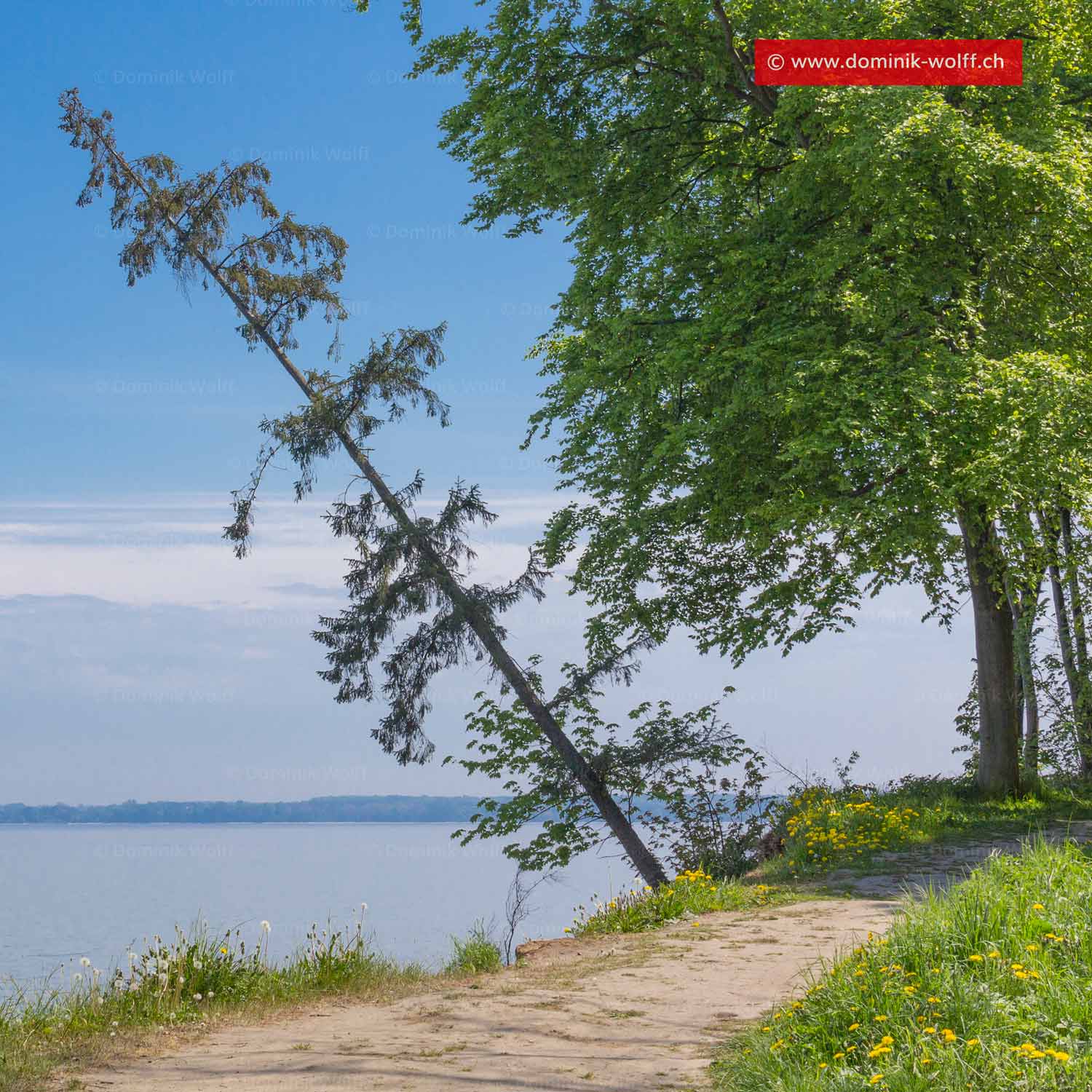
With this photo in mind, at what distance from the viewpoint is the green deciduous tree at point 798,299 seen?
13.0m

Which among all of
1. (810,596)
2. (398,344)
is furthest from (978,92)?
(398,344)

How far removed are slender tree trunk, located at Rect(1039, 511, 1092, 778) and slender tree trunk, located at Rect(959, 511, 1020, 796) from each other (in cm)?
317

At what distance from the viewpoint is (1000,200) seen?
14.1 meters

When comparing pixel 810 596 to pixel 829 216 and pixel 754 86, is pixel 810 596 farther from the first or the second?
pixel 754 86

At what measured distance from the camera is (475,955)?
885cm

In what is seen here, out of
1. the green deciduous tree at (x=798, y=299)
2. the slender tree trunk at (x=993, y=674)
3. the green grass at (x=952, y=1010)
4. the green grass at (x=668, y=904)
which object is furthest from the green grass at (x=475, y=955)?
the slender tree trunk at (x=993, y=674)

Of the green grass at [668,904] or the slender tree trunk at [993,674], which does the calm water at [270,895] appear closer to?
the green grass at [668,904]

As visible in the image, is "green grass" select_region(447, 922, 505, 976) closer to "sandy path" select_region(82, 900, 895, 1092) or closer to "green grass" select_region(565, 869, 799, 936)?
"sandy path" select_region(82, 900, 895, 1092)

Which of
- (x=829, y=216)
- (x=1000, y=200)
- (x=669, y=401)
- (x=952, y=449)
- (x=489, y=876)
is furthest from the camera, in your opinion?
(x=489, y=876)

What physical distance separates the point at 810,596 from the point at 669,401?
4194mm

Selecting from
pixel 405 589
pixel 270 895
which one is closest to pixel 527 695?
pixel 405 589

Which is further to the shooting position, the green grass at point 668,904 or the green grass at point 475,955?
the green grass at point 668,904

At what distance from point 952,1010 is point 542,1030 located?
2.65 metres

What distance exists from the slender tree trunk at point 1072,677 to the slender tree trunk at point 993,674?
317 centimetres
